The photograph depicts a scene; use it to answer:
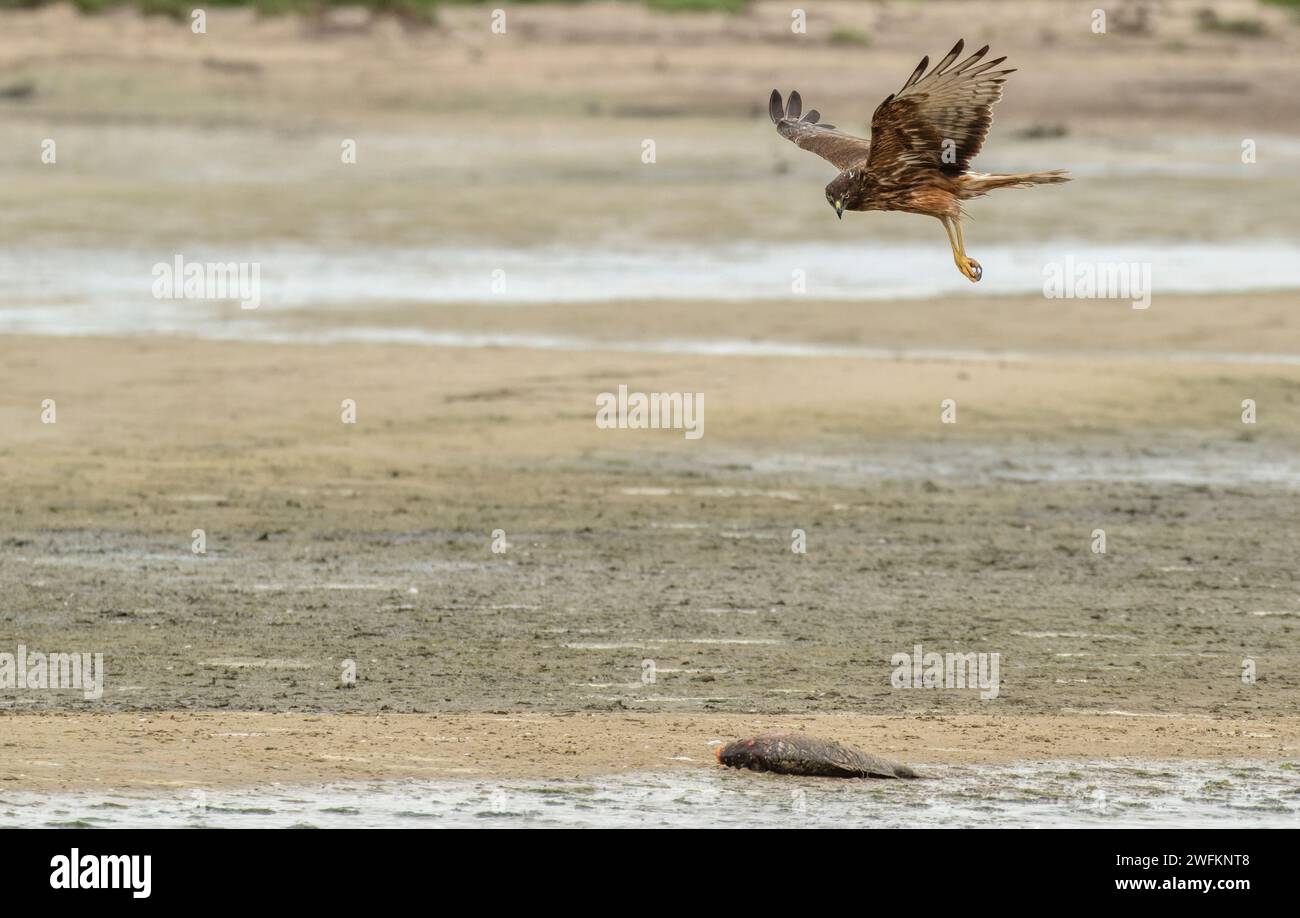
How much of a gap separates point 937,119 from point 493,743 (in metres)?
2.93

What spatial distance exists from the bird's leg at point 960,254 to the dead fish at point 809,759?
70.6 inches

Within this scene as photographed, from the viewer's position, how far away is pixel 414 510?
14.2 meters

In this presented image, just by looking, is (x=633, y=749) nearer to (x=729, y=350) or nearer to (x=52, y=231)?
(x=729, y=350)

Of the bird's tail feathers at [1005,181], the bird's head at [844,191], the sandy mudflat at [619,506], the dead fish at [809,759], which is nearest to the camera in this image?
the dead fish at [809,759]

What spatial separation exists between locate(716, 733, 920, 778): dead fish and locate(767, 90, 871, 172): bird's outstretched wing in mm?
2426

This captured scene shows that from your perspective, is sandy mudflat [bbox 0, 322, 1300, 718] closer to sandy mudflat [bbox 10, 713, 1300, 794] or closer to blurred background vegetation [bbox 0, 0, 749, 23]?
sandy mudflat [bbox 10, 713, 1300, 794]

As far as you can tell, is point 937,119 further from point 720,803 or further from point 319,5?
point 319,5

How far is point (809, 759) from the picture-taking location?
8.90 metres

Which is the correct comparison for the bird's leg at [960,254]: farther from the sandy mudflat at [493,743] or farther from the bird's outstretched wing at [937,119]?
the sandy mudflat at [493,743]

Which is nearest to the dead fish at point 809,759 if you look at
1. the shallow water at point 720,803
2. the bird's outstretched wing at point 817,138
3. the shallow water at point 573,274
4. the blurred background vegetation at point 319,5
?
the shallow water at point 720,803

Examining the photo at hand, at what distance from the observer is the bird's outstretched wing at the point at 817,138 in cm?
1034

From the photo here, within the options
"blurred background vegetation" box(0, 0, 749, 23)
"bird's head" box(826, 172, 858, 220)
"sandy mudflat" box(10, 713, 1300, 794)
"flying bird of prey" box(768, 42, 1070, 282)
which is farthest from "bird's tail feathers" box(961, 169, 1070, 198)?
"blurred background vegetation" box(0, 0, 749, 23)

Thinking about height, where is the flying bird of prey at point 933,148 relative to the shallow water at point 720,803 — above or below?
above

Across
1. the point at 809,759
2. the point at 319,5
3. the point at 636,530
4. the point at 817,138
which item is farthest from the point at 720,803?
the point at 319,5
